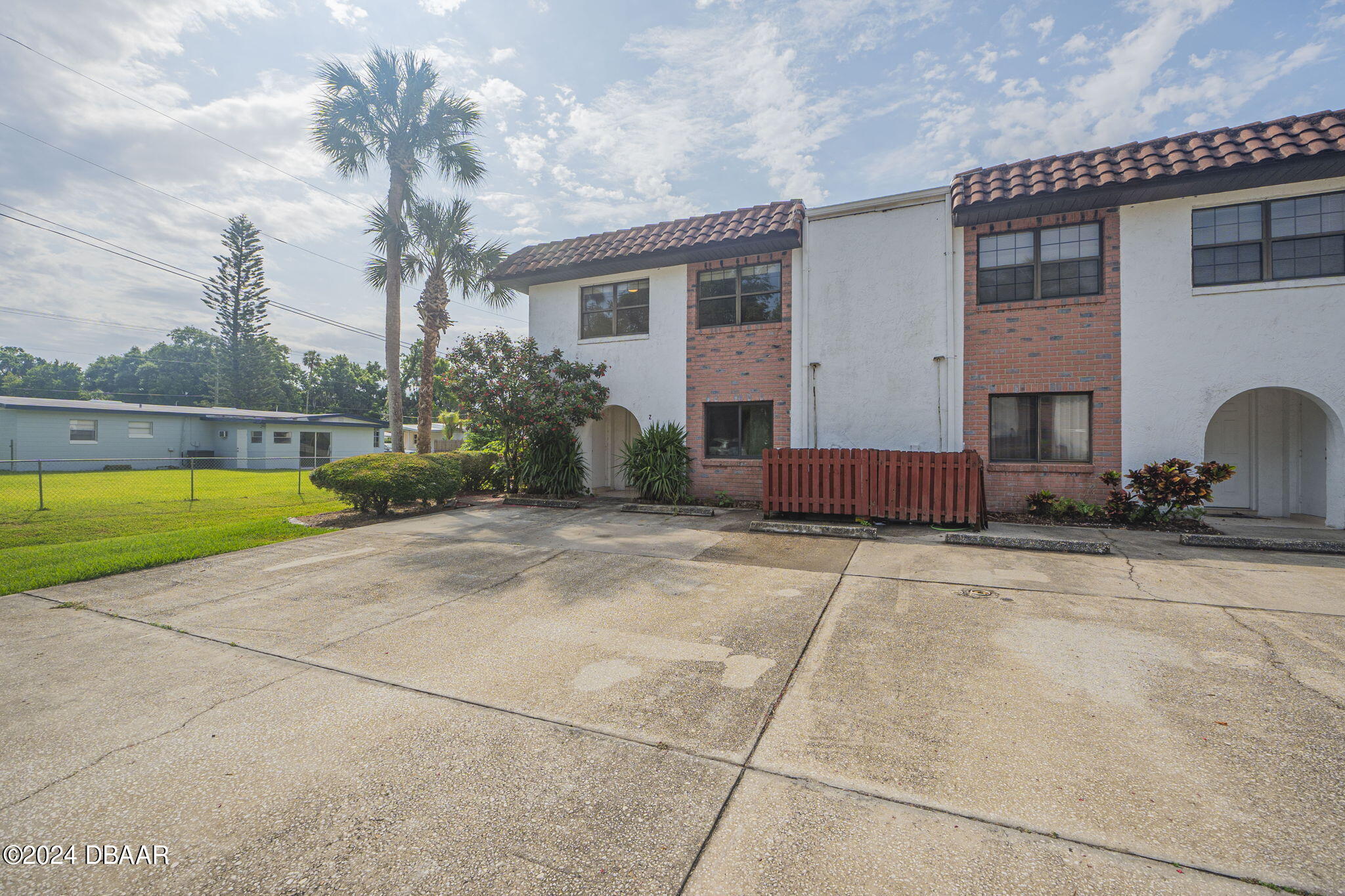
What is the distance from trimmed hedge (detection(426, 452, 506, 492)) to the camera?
14.3 meters

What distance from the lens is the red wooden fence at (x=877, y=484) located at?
8.98 meters

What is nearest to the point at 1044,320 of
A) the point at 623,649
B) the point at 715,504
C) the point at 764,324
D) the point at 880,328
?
the point at 880,328

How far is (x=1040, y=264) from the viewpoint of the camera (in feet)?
33.6

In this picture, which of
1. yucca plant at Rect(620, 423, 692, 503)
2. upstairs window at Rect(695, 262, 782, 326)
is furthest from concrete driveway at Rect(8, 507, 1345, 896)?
upstairs window at Rect(695, 262, 782, 326)

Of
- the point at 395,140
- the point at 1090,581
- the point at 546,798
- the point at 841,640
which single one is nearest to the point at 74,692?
the point at 546,798

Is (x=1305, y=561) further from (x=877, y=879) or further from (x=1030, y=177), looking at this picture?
(x=877, y=879)

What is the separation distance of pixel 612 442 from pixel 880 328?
7548 millimetres

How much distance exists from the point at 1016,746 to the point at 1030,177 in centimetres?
1058

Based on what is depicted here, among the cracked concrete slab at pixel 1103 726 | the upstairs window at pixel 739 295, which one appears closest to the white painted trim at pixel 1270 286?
the cracked concrete slab at pixel 1103 726

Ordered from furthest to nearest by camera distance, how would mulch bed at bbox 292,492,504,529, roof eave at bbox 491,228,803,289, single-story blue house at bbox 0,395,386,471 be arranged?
1. single-story blue house at bbox 0,395,386,471
2. roof eave at bbox 491,228,803,289
3. mulch bed at bbox 292,492,504,529

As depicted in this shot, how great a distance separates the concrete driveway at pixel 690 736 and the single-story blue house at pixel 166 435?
70.6 feet

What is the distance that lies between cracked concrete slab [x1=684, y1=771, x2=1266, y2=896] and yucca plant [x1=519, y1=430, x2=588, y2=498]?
35.3 feet

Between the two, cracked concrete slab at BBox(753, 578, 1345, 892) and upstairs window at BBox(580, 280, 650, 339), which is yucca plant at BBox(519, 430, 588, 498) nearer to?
upstairs window at BBox(580, 280, 650, 339)

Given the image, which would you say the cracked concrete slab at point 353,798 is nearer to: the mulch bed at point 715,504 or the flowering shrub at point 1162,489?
the mulch bed at point 715,504
